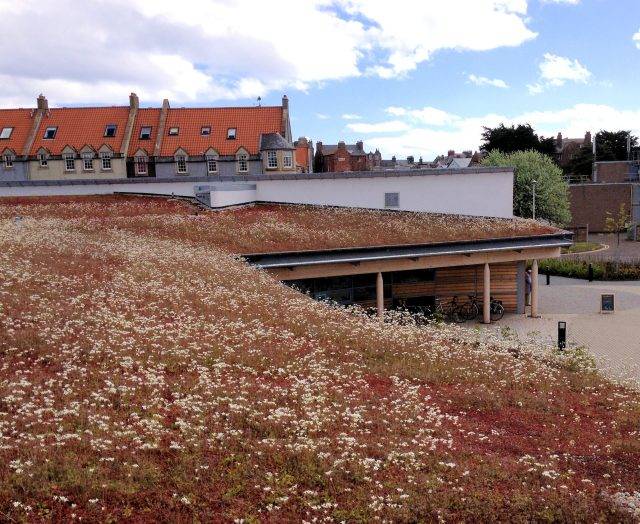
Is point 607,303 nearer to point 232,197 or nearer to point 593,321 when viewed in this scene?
point 593,321

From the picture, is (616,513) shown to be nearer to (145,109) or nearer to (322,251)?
(322,251)

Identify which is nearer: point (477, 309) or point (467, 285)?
point (477, 309)

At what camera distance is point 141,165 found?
196 ft

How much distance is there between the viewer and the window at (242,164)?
5922 centimetres

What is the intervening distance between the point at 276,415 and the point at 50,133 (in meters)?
58.4

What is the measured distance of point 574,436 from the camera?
10.9 metres

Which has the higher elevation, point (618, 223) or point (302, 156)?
point (302, 156)

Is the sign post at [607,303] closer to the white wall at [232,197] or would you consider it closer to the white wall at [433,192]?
the white wall at [433,192]

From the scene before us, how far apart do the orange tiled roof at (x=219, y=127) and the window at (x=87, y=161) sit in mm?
7167

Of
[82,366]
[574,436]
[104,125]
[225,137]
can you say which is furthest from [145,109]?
[574,436]

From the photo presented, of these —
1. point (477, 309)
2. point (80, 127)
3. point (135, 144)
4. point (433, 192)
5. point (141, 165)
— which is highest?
point (80, 127)

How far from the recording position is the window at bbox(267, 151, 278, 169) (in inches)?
2318

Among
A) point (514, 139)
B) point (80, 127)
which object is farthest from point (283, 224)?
point (514, 139)

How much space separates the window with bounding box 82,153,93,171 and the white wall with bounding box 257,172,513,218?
28230 mm
